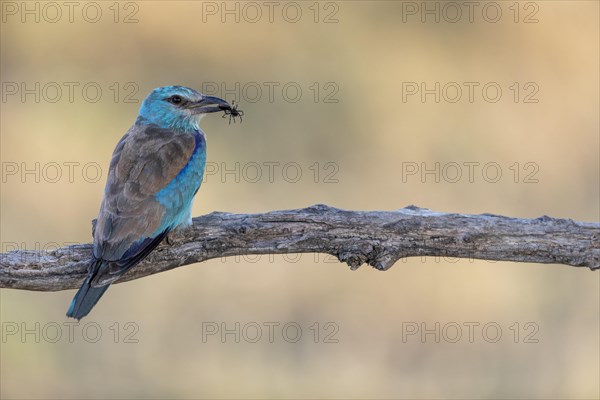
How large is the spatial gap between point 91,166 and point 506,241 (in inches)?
192

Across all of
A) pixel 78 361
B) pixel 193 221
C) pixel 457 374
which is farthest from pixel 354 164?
pixel 193 221

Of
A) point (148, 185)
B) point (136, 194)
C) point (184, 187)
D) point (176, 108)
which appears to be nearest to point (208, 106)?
point (176, 108)

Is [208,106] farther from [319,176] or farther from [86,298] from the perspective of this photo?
[319,176]

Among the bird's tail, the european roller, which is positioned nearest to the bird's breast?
the european roller

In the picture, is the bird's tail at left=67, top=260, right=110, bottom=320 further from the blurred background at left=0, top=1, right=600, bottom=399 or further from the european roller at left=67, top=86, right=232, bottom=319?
the blurred background at left=0, top=1, right=600, bottom=399

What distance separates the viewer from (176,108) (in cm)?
683

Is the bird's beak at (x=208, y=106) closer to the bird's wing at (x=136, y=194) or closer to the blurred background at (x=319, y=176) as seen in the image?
the bird's wing at (x=136, y=194)

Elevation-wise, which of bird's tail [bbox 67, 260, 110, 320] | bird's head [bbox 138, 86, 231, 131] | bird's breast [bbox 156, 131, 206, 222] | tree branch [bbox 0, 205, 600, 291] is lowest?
bird's tail [bbox 67, 260, 110, 320]

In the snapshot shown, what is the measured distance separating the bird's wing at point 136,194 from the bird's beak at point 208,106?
1.11 feet

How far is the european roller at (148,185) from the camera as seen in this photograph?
217 inches

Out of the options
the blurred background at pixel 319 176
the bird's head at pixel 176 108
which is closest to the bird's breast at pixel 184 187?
the bird's head at pixel 176 108

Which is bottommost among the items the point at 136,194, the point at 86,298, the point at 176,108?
the point at 86,298

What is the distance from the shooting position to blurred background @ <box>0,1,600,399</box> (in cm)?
870

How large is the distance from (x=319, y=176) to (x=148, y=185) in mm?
3524
